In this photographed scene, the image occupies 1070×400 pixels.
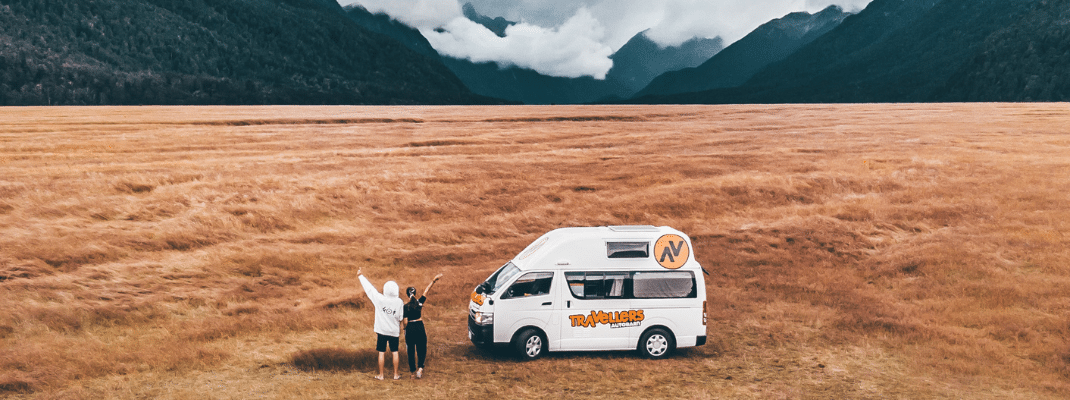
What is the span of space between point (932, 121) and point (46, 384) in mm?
113911

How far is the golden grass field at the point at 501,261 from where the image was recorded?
1917 cm

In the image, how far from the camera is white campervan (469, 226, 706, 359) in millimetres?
18766

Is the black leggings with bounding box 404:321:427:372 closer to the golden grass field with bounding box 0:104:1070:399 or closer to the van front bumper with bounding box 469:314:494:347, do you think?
the golden grass field with bounding box 0:104:1070:399

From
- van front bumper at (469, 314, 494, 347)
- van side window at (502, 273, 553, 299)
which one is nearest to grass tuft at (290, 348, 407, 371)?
van front bumper at (469, 314, 494, 347)

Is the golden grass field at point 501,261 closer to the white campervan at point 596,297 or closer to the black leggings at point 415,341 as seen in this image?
the black leggings at point 415,341

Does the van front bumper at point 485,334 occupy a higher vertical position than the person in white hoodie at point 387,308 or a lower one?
lower

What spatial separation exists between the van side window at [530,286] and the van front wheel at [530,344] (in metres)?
1.20

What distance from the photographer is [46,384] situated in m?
18.6

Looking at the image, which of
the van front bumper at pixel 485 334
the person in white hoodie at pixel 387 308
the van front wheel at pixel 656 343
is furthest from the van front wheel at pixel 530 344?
the person in white hoodie at pixel 387 308

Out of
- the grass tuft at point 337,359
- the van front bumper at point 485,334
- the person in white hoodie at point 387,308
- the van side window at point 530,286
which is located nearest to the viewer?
the person in white hoodie at point 387,308

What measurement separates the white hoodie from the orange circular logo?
299 inches

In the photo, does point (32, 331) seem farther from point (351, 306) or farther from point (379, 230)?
point (379, 230)

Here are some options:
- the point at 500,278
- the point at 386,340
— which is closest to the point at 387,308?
the point at 386,340

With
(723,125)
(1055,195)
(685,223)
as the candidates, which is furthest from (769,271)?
(723,125)
